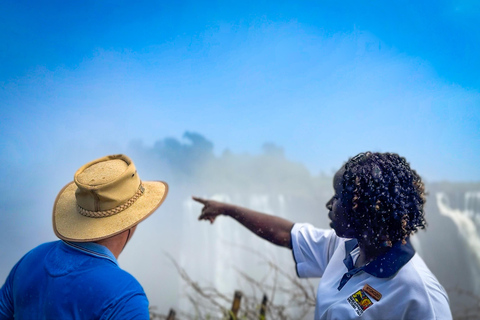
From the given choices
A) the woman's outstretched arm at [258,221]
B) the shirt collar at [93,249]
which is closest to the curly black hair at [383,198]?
the woman's outstretched arm at [258,221]

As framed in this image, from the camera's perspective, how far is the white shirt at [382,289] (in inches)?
62.6

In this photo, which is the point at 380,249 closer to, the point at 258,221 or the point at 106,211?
the point at 258,221

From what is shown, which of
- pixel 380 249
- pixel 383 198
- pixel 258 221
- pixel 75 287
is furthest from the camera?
pixel 258 221

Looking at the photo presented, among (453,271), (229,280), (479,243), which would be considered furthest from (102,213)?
(229,280)

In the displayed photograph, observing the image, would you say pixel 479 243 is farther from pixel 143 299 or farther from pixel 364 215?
pixel 143 299

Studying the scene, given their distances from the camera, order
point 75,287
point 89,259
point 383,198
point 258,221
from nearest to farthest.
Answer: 1. point 75,287
2. point 89,259
3. point 383,198
4. point 258,221

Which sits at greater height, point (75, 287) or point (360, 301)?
point (360, 301)

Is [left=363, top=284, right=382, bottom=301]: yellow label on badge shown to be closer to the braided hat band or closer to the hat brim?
the hat brim

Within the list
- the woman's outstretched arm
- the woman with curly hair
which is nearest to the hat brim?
the woman's outstretched arm

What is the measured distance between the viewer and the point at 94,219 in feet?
5.66

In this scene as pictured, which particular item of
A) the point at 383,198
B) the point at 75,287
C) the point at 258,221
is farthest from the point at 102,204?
the point at 383,198

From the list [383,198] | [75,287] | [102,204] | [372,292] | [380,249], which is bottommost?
[75,287]

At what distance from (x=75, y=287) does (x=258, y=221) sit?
1470 mm

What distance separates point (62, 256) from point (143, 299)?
0.45m
